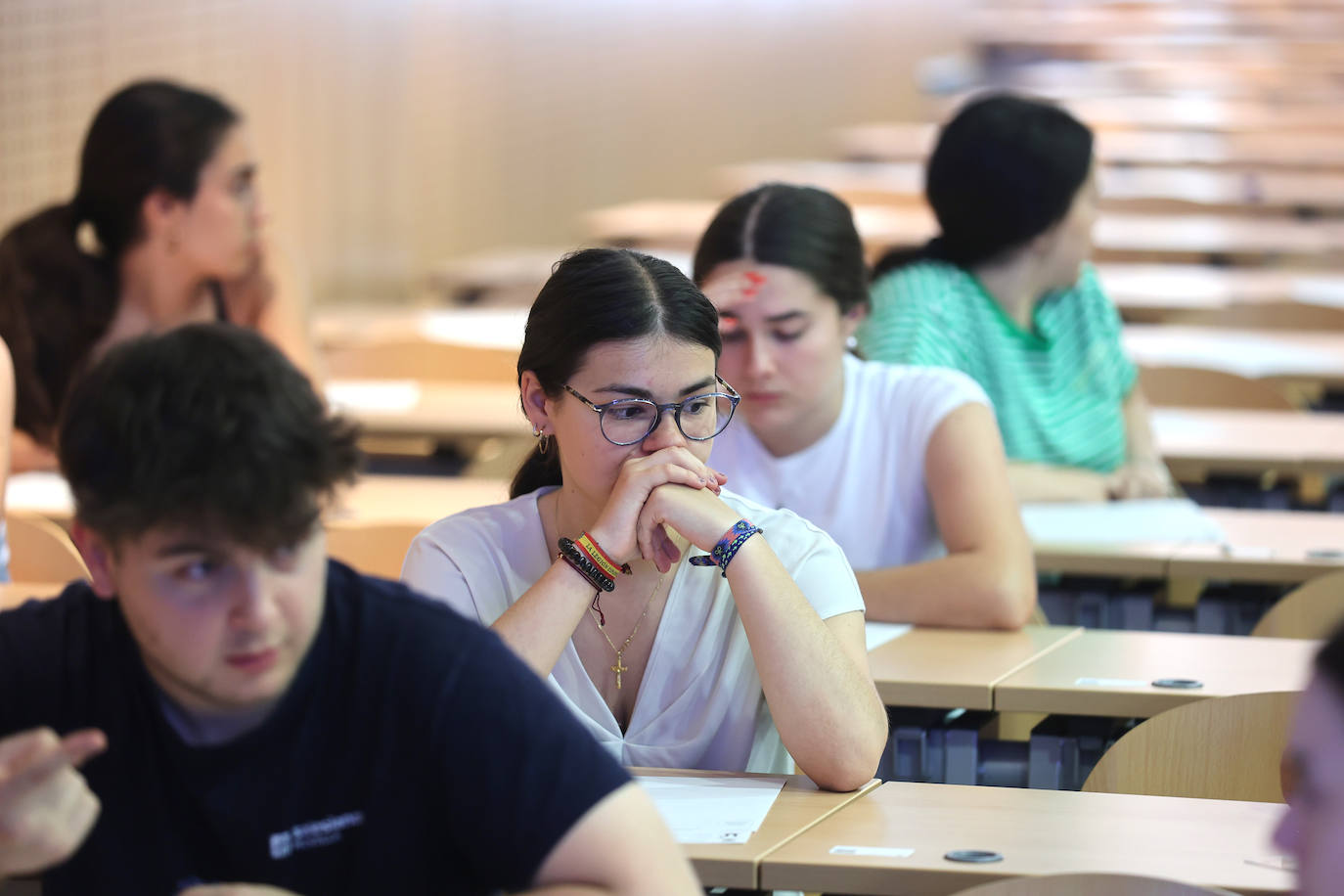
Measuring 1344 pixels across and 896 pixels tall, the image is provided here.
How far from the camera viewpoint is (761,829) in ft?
5.40

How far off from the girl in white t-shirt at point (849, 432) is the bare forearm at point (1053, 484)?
0.56m

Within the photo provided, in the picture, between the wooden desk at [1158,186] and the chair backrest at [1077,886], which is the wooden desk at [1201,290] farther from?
the chair backrest at [1077,886]

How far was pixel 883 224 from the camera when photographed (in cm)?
665

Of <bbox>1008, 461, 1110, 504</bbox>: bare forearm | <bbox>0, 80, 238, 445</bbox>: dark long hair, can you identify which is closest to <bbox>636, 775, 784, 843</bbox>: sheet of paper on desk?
<bbox>1008, 461, 1110, 504</bbox>: bare forearm

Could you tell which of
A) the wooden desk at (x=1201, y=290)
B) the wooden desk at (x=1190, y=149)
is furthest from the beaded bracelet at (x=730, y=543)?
the wooden desk at (x=1190, y=149)

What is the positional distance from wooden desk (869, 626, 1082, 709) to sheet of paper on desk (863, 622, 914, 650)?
14mm

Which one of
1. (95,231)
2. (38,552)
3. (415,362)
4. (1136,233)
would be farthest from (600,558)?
(1136,233)

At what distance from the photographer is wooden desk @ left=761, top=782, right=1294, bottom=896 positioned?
155 cm

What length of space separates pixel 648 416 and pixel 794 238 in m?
0.80

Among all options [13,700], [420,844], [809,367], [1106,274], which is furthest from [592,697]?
[1106,274]

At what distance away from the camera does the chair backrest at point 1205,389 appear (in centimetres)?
415

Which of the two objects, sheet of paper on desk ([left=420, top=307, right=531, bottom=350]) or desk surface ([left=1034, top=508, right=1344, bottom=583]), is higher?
sheet of paper on desk ([left=420, top=307, right=531, bottom=350])

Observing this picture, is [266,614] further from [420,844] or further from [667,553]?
[667,553]

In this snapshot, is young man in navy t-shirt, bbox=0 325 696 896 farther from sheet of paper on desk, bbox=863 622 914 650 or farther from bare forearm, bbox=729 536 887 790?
sheet of paper on desk, bbox=863 622 914 650
